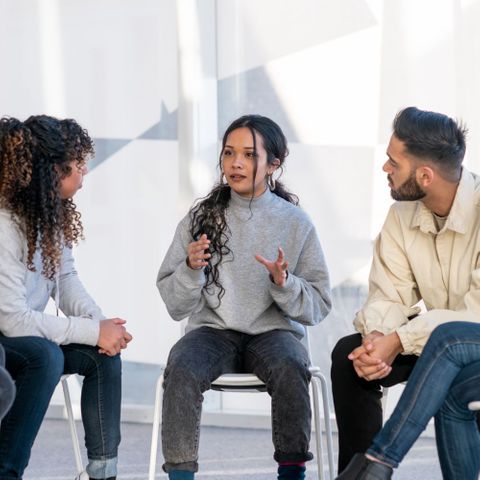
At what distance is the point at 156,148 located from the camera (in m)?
3.77

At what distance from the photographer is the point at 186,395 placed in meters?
2.61

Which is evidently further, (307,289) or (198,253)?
(307,289)

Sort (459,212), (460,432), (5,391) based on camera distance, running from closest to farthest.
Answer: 1. (5,391)
2. (460,432)
3. (459,212)

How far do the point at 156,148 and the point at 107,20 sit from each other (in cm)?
52

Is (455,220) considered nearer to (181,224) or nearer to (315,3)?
(181,224)

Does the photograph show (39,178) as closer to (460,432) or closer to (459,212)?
(459,212)

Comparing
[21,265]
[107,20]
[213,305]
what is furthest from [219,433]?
[107,20]

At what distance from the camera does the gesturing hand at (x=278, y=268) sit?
264 centimetres

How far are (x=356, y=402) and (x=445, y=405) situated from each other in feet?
0.82

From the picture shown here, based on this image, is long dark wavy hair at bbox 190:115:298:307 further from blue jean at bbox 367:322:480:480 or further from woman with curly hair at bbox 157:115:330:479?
blue jean at bbox 367:322:480:480

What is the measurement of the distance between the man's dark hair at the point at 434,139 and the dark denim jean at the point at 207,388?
0.62m

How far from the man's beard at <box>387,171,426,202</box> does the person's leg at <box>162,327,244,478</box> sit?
0.64 metres

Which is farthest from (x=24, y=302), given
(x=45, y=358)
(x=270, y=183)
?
(x=270, y=183)

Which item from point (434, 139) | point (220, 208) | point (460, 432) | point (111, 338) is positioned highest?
point (434, 139)
